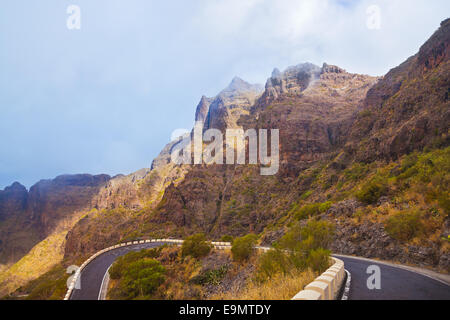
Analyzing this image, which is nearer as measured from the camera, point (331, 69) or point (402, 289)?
point (402, 289)

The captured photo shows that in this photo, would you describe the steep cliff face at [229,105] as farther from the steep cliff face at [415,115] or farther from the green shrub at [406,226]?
the green shrub at [406,226]

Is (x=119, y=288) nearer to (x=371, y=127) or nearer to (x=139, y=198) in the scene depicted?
(x=371, y=127)

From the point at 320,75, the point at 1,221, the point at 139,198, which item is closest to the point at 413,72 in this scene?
the point at 320,75

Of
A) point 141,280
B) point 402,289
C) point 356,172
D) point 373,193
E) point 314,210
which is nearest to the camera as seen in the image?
point 402,289

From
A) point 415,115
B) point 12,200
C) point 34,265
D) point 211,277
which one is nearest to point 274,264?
point 211,277

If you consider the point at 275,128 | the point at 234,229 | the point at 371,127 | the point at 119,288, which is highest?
the point at 275,128

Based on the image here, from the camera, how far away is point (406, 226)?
13.4 metres

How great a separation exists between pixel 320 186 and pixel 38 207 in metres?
163

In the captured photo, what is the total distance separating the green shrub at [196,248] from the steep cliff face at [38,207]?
131 meters

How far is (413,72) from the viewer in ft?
164

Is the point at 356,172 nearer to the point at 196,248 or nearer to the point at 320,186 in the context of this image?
the point at 320,186

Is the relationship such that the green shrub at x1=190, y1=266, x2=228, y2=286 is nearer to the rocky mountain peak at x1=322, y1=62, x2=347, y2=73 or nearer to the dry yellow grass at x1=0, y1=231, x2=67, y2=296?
the dry yellow grass at x1=0, y1=231, x2=67, y2=296

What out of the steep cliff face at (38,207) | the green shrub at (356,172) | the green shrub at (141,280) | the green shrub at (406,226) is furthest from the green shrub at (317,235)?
the steep cliff face at (38,207)
